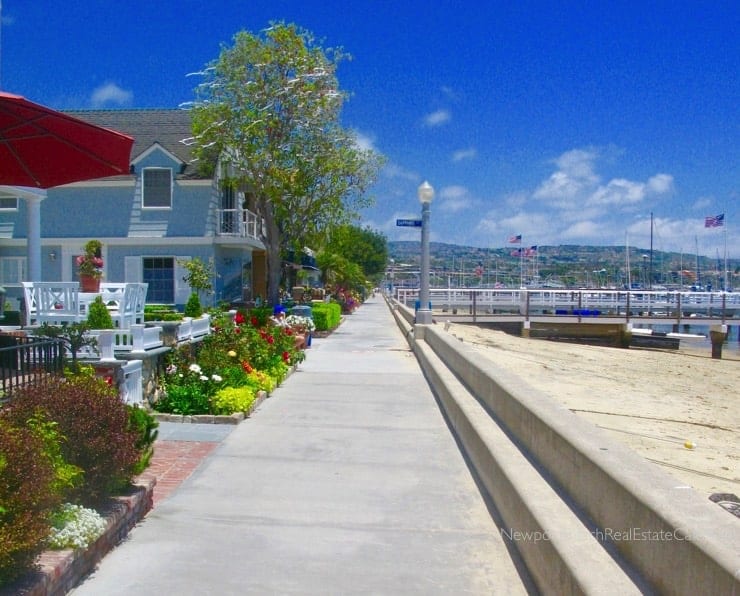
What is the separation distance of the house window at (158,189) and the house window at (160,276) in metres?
1.86

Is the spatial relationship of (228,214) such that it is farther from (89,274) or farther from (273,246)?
(89,274)

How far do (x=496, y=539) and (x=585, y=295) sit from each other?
43003 millimetres

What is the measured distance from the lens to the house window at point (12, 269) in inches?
1006

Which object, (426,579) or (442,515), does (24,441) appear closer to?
(426,579)

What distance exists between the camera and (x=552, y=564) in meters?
4.03

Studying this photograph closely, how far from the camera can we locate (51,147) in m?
7.93

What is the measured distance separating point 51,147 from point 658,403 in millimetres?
10467

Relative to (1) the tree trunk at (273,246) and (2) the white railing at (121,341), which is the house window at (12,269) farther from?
(2) the white railing at (121,341)

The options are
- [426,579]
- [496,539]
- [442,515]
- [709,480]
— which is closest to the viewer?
[426,579]

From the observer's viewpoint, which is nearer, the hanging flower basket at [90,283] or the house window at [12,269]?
the hanging flower basket at [90,283]

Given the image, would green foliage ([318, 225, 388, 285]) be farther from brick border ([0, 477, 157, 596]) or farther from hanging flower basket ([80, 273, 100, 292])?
brick border ([0, 477, 157, 596])

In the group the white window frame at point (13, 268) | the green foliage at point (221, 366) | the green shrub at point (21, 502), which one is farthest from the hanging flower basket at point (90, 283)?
the white window frame at point (13, 268)

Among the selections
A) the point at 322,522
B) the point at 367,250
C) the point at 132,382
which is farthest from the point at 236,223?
the point at 367,250

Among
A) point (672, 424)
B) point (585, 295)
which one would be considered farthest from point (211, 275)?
point (585, 295)
